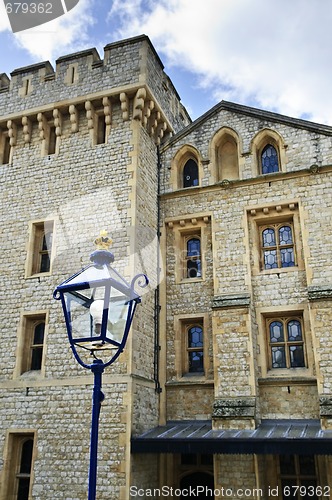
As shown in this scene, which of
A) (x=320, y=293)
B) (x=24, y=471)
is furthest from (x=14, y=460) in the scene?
(x=320, y=293)

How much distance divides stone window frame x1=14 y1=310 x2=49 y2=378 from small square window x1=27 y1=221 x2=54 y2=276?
3.91ft

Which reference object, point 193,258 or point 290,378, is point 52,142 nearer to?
point 193,258

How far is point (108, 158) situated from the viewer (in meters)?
13.0

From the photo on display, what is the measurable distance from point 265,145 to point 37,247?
6.92 metres

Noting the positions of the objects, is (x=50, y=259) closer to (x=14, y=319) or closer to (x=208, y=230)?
(x=14, y=319)

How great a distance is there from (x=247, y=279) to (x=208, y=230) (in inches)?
75.4

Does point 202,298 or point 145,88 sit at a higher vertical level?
point 145,88

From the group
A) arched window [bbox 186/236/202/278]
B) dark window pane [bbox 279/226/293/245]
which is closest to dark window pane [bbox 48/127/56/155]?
arched window [bbox 186/236/202/278]

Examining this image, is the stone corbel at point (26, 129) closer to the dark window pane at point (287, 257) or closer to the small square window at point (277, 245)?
the small square window at point (277, 245)

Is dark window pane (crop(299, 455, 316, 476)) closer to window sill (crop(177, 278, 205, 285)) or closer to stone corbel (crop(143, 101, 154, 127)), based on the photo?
window sill (crop(177, 278, 205, 285))

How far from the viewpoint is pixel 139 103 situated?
1303 centimetres

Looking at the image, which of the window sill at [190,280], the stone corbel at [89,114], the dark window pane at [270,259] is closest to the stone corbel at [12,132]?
the stone corbel at [89,114]

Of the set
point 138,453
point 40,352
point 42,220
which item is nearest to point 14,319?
point 40,352

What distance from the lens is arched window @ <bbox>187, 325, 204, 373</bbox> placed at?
12.3 metres
